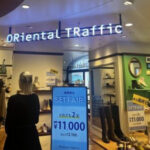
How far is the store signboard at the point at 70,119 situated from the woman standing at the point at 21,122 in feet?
1.08

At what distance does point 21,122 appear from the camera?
1.95m

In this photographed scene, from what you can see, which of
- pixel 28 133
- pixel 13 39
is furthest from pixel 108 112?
pixel 13 39

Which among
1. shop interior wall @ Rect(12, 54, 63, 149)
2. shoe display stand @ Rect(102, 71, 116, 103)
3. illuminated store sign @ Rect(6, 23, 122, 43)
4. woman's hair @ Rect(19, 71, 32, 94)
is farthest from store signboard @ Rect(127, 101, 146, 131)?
shop interior wall @ Rect(12, 54, 63, 149)

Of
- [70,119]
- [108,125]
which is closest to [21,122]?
[70,119]

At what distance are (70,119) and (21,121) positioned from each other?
59 centimetres

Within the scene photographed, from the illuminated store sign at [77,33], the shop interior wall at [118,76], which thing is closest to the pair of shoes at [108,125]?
the illuminated store sign at [77,33]

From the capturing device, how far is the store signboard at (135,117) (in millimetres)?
2576

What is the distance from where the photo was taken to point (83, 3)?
2924 mm

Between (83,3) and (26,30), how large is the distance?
1.83m

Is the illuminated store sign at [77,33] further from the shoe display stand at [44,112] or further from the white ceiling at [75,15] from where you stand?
the shoe display stand at [44,112]

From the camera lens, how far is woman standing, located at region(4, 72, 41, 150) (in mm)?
1942

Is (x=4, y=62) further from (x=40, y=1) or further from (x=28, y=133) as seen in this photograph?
(x=28, y=133)

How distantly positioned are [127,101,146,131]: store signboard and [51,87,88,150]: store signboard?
75 cm

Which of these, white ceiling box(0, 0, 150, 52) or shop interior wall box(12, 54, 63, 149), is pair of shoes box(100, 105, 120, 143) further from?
shop interior wall box(12, 54, 63, 149)
